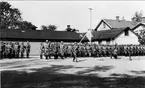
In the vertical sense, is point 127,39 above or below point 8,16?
below

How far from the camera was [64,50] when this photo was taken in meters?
27.7

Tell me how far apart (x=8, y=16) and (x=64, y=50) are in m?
51.1

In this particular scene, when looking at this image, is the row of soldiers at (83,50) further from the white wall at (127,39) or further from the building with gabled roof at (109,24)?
the building with gabled roof at (109,24)

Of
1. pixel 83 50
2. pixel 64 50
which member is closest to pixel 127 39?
pixel 83 50

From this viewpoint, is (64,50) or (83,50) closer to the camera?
(64,50)

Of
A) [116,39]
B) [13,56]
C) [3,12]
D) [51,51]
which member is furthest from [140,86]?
[3,12]

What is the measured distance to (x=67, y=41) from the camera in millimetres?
48281

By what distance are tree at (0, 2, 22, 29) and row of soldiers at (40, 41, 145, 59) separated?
141 ft

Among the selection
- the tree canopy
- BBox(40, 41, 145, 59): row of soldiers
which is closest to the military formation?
BBox(40, 41, 145, 59): row of soldiers

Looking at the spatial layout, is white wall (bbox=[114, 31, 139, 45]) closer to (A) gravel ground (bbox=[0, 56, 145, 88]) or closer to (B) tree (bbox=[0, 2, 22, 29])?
(A) gravel ground (bbox=[0, 56, 145, 88])

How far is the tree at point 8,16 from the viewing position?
A: 72562 millimetres

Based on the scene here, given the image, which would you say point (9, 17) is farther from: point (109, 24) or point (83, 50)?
point (83, 50)

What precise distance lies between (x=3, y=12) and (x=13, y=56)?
50.7 metres

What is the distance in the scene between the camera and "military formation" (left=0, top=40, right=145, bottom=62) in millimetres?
24984
